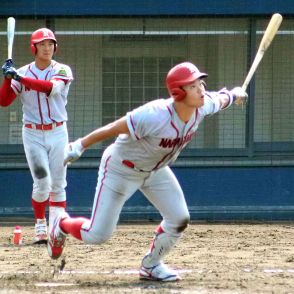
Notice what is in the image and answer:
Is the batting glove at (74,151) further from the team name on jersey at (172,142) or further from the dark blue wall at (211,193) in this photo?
the dark blue wall at (211,193)

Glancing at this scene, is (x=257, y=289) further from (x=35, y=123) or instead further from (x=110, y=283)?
(x=35, y=123)

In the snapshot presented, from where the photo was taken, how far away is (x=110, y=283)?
6.87 meters

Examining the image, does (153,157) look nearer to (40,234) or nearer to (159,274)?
(159,274)

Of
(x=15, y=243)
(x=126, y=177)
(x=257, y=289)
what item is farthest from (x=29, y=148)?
(x=257, y=289)

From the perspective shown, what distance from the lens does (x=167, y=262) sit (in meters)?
7.99

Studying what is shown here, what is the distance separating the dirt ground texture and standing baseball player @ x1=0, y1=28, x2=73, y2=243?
25.2 inches

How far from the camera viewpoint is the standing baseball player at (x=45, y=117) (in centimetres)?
891

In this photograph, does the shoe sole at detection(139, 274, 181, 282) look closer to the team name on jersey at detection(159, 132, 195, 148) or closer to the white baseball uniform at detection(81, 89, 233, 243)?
the white baseball uniform at detection(81, 89, 233, 243)

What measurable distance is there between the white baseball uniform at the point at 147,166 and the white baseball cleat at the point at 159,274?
30cm

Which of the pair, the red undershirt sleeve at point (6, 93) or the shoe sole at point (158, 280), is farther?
the red undershirt sleeve at point (6, 93)

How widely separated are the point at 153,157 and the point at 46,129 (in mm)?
2577
